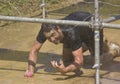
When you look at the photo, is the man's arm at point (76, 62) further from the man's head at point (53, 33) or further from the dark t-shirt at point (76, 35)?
the man's head at point (53, 33)

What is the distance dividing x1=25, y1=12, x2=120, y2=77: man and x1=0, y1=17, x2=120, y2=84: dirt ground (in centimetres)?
17

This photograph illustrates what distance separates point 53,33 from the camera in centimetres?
566

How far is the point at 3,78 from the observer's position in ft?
20.6

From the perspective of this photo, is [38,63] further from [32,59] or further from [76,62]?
[76,62]

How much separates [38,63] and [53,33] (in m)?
1.24

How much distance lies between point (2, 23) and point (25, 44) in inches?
51.3

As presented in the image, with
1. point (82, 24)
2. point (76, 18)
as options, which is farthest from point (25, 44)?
point (82, 24)

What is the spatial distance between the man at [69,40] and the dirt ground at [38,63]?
6.6 inches

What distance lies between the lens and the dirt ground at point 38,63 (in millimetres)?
6105

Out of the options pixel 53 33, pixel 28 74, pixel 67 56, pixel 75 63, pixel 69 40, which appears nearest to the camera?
pixel 53 33

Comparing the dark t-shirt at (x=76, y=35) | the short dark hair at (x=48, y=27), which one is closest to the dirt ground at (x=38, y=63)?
the dark t-shirt at (x=76, y=35)

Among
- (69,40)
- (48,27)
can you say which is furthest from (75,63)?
(48,27)

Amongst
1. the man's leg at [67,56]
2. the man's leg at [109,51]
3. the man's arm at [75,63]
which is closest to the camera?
the man's arm at [75,63]

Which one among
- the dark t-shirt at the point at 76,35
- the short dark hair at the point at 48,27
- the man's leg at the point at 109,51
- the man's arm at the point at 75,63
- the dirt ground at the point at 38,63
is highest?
the short dark hair at the point at 48,27
